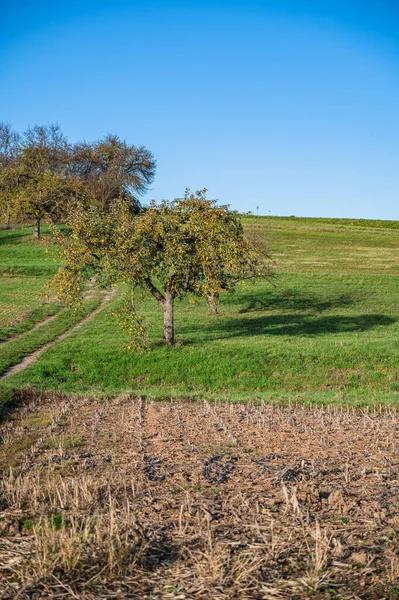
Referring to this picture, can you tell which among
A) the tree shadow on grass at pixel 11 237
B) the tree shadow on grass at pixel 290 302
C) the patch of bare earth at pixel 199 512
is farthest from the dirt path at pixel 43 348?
the tree shadow on grass at pixel 11 237

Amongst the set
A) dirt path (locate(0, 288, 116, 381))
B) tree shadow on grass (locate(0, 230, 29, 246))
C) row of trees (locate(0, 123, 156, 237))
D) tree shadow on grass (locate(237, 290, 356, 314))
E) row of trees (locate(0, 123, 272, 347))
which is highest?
row of trees (locate(0, 123, 156, 237))

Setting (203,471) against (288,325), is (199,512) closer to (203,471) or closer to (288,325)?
(203,471)

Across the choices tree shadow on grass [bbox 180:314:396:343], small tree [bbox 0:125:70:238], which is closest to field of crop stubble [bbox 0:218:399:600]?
tree shadow on grass [bbox 180:314:396:343]

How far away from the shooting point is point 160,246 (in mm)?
26828

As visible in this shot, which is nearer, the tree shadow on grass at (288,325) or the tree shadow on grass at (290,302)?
the tree shadow on grass at (288,325)

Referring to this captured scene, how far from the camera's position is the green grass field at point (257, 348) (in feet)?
74.4

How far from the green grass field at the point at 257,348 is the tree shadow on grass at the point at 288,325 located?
0.20 ft

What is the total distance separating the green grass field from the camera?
22672 millimetres

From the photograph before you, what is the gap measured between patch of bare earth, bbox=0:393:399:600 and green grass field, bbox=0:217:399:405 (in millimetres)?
6738

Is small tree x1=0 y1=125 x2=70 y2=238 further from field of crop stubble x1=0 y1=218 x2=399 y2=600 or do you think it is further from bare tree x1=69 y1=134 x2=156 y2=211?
field of crop stubble x1=0 y1=218 x2=399 y2=600

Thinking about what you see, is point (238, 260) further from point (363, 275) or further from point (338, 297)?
point (363, 275)

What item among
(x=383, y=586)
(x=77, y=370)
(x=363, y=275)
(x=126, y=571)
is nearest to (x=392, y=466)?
(x=383, y=586)

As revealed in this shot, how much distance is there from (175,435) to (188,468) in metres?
2.85

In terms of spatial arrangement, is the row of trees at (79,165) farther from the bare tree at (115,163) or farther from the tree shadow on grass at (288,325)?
the tree shadow on grass at (288,325)
